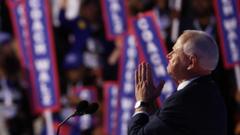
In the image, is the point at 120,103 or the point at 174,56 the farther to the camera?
the point at 120,103

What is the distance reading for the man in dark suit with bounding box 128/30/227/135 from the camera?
10.5 feet

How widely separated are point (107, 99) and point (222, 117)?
5.02 meters

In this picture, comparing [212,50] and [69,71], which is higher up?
[212,50]

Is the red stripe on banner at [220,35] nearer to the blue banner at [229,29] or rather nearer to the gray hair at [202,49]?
the blue banner at [229,29]

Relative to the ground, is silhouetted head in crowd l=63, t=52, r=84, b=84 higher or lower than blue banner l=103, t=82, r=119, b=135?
higher

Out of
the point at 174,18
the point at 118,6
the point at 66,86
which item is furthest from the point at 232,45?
the point at 66,86

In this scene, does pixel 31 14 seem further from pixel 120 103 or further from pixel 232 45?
pixel 232 45

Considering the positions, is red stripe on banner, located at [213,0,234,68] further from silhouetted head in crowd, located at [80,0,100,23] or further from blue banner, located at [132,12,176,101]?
silhouetted head in crowd, located at [80,0,100,23]

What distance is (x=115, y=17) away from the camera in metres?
8.25

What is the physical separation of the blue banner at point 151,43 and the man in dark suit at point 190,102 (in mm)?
4341

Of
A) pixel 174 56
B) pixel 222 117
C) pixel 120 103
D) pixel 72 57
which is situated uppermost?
pixel 174 56

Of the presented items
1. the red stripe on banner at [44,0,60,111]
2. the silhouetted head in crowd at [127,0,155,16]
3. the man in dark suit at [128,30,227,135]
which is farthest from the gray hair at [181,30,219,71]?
the red stripe on banner at [44,0,60,111]

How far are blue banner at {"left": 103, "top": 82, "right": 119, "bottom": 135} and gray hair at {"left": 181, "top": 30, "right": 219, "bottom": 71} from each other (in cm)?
498

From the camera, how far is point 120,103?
816 cm
